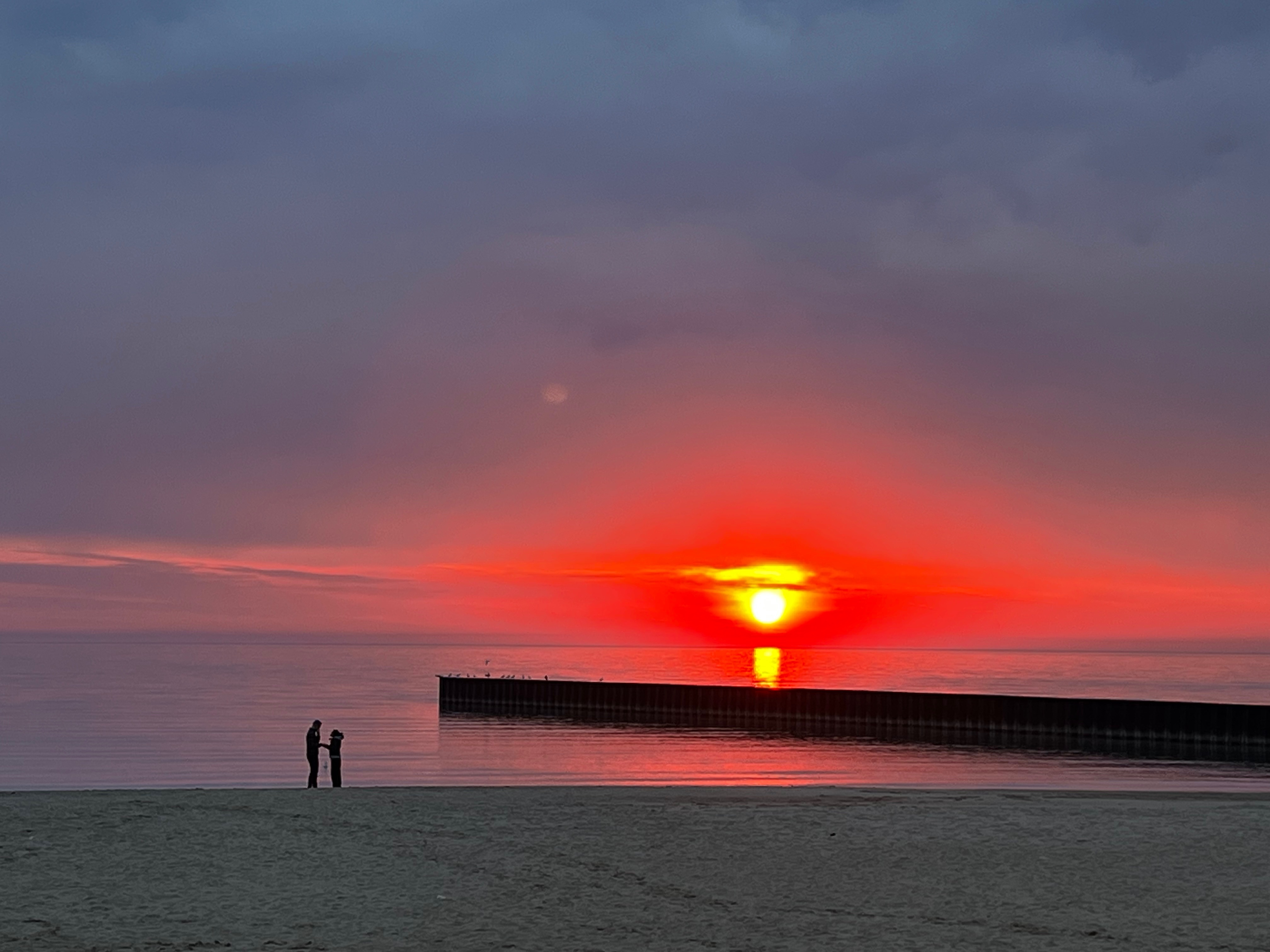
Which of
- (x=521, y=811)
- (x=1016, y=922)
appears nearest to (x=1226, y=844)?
(x=1016, y=922)

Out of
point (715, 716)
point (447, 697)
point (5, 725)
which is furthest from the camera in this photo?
point (447, 697)

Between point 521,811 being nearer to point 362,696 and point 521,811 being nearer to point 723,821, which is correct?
point 723,821

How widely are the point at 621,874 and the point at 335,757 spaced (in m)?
15.5

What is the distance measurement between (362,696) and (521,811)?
87.6m

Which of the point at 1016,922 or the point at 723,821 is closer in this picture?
the point at 1016,922

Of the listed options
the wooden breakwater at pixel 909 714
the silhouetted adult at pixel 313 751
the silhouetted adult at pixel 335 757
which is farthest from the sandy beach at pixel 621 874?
the wooden breakwater at pixel 909 714

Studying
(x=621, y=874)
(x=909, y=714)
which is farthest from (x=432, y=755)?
(x=621, y=874)

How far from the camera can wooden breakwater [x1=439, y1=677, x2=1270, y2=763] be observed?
61344 millimetres

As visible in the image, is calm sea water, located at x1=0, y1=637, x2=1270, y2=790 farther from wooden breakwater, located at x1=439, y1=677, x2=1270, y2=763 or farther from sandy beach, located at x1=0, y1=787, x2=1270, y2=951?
sandy beach, located at x1=0, y1=787, x2=1270, y2=951

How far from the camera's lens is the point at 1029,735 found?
66938 millimetres

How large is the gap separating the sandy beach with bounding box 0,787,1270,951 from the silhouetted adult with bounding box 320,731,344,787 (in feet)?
11.5

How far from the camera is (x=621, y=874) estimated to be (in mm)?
19234

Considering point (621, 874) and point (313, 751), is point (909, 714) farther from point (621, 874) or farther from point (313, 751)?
point (621, 874)

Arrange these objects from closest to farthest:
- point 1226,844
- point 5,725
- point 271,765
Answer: point 1226,844 → point 271,765 → point 5,725
